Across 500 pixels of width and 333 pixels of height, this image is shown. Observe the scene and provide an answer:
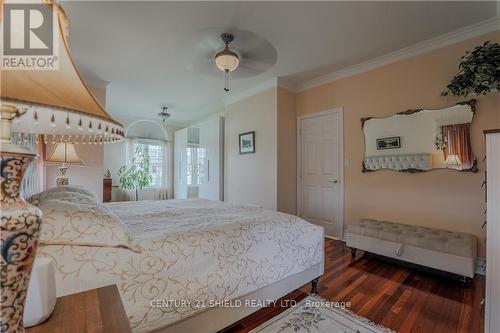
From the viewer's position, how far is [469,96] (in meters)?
2.40

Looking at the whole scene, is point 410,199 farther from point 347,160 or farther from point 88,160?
point 88,160

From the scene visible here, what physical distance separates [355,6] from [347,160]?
6.47 ft

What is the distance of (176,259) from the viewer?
1209mm

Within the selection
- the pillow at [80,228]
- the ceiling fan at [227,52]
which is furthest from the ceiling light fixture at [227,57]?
the pillow at [80,228]

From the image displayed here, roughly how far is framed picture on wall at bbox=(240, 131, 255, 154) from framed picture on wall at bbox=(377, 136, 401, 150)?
2.01 metres

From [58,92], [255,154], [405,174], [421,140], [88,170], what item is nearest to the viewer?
[58,92]

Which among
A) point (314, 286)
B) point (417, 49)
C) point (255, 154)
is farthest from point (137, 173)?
point (417, 49)

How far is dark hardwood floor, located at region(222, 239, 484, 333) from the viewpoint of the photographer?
1.60 meters

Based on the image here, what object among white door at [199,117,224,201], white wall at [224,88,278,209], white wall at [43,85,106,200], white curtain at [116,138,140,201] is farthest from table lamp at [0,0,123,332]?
white curtain at [116,138,140,201]

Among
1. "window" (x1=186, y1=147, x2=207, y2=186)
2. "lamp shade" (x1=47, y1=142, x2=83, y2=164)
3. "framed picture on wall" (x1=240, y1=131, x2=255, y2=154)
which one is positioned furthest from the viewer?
"window" (x1=186, y1=147, x2=207, y2=186)

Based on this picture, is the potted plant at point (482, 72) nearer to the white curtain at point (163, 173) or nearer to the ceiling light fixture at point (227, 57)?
the ceiling light fixture at point (227, 57)

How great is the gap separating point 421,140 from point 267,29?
2.20m

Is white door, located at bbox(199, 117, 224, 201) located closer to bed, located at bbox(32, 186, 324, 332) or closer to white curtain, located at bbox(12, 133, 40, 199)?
white curtain, located at bbox(12, 133, 40, 199)
